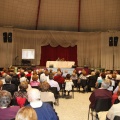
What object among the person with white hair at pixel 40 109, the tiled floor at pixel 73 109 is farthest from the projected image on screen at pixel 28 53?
the person with white hair at pixel 40 109

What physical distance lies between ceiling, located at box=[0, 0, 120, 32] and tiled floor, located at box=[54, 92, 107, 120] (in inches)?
426

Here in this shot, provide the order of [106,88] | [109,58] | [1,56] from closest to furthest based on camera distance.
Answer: [106,88]
[1,56]
[109,58]

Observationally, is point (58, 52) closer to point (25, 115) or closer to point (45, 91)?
point (45, 91)

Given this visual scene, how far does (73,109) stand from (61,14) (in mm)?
13253

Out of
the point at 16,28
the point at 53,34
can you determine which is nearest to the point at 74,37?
the point at 53,34

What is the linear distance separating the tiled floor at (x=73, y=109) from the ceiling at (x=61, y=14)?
10812 mm

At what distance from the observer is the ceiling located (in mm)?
19141

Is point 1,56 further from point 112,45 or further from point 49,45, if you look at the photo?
point 112,45

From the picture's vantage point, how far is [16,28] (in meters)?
19.9

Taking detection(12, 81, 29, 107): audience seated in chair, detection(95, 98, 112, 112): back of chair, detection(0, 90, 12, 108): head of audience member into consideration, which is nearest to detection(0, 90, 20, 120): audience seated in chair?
detection(0, 90, 12, 108): head of audience member

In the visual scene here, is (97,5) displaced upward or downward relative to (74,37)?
upward

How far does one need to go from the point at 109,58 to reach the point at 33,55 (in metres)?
6.10

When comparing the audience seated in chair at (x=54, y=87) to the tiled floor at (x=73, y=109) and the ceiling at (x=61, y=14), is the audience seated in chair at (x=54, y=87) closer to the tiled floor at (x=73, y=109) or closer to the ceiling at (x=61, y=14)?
the tiled floor at (x=73, y=109)

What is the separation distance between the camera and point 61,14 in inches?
800
